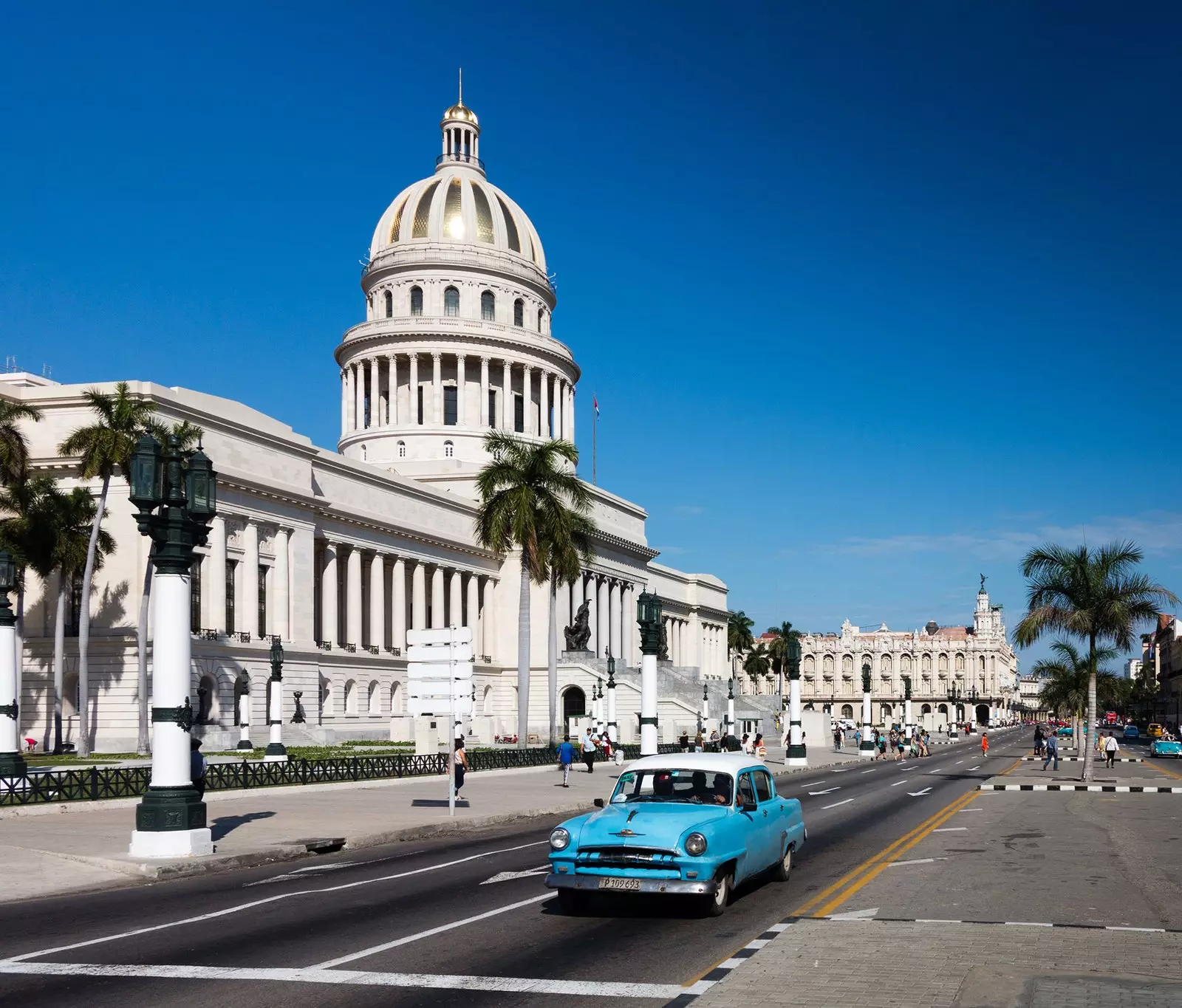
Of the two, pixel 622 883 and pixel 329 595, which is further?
pixel 329 595

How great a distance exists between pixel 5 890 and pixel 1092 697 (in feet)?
110

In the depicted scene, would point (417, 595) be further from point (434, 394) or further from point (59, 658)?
point (59, 658)

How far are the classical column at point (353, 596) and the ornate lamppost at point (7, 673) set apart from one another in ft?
145

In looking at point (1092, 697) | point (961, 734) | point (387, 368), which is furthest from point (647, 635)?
point (961, 734)

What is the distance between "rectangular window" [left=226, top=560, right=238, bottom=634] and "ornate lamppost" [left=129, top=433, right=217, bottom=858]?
43.7m

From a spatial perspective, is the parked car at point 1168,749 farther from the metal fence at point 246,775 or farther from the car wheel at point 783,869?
the car wheel at point 783,869

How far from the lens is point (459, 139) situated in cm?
11912

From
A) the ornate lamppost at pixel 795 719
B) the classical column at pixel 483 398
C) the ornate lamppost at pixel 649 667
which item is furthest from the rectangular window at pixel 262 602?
the classical column at pixel 483 398

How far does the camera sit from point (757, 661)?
16488 cm

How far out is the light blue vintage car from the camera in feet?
43.4

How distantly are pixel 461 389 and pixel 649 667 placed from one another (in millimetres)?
70771

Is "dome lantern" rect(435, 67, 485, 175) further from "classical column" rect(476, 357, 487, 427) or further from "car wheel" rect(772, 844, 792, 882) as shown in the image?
"car wheel" rect(772, 844, 792, 882)

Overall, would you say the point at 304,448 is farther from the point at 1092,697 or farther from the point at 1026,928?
the point at 1026,928

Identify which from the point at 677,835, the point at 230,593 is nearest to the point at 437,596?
the point at 230,593
